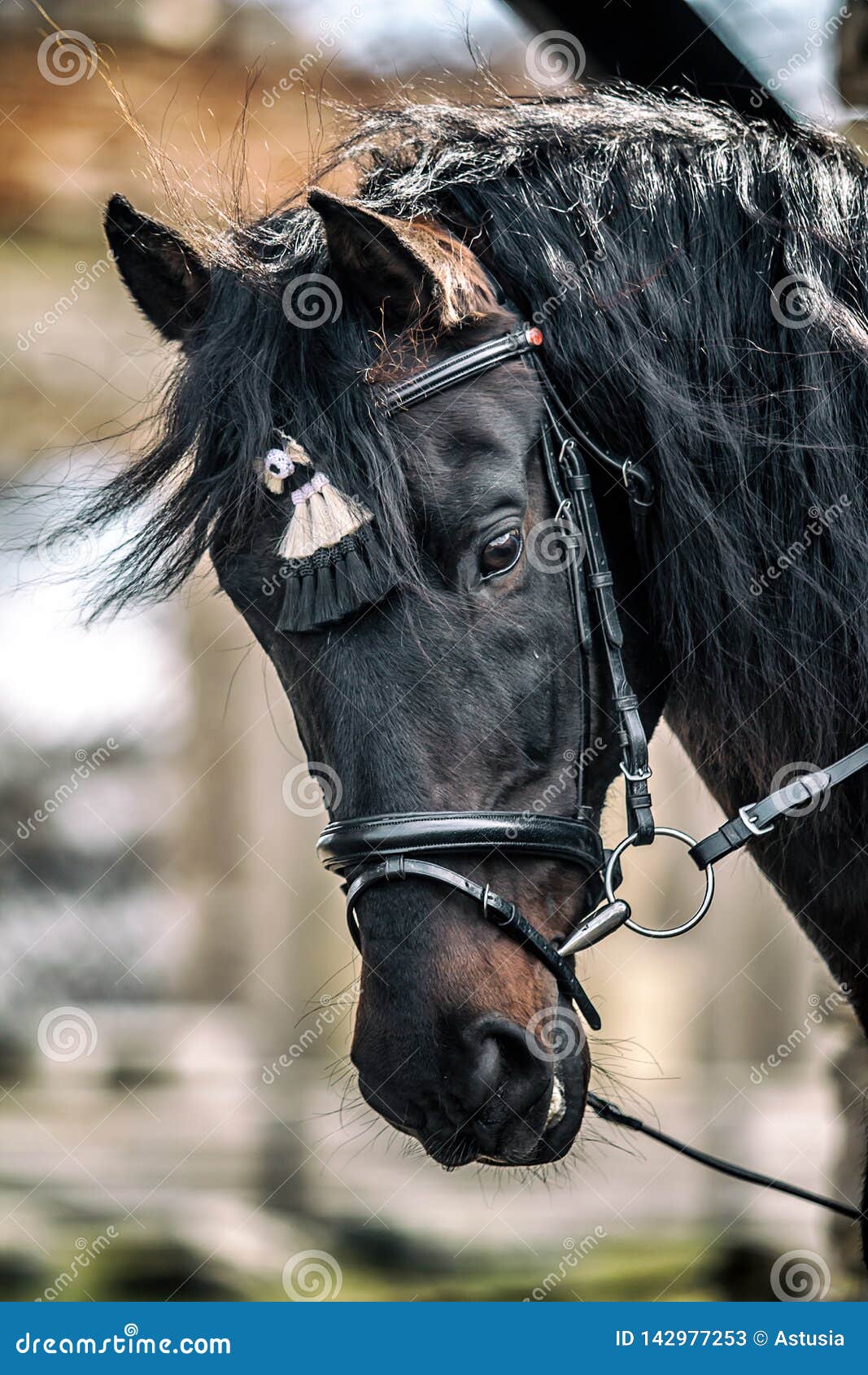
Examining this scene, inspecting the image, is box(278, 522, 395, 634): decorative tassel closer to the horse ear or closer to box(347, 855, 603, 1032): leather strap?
box(347, 855, 603, 1032): leather strap

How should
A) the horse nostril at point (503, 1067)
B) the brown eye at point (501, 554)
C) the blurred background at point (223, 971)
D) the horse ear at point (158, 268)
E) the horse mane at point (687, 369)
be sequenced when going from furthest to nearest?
1. the blurred background at point (223, 971)
2. the horse ear at point (158, 268)
3. the horse mane at point (687, 369)
4. the brown eye at point (501, 554)
5. the horse nostril at point (503, 1067)

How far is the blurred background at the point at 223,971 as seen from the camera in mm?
3855

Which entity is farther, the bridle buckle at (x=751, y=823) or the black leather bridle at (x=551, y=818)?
the bridle buckle at (x=751, y=823)

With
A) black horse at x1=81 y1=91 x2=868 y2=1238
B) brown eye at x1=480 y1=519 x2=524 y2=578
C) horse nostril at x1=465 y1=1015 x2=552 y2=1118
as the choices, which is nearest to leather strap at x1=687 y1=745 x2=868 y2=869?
black horse at x1=81 y1=91 x2=868 y2=1238

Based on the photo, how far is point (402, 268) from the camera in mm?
1548

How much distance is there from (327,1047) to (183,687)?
2005 mm

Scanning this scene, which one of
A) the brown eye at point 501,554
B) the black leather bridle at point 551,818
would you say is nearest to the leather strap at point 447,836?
the black leather bridle at point 551,818

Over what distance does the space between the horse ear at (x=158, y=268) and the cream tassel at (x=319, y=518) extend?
48 centimetres

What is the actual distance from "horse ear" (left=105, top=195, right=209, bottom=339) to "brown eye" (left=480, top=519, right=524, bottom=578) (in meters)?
0.69

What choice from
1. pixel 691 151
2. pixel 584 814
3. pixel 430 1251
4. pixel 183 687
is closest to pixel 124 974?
pixel 183 687

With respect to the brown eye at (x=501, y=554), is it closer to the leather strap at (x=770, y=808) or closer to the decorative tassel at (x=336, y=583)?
the decorative tassel at (x=336, y=583)

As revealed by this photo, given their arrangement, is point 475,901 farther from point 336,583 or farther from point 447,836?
point 336,583

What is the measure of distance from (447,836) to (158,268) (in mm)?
1096

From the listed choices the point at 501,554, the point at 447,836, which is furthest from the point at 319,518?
the point at 447,836
